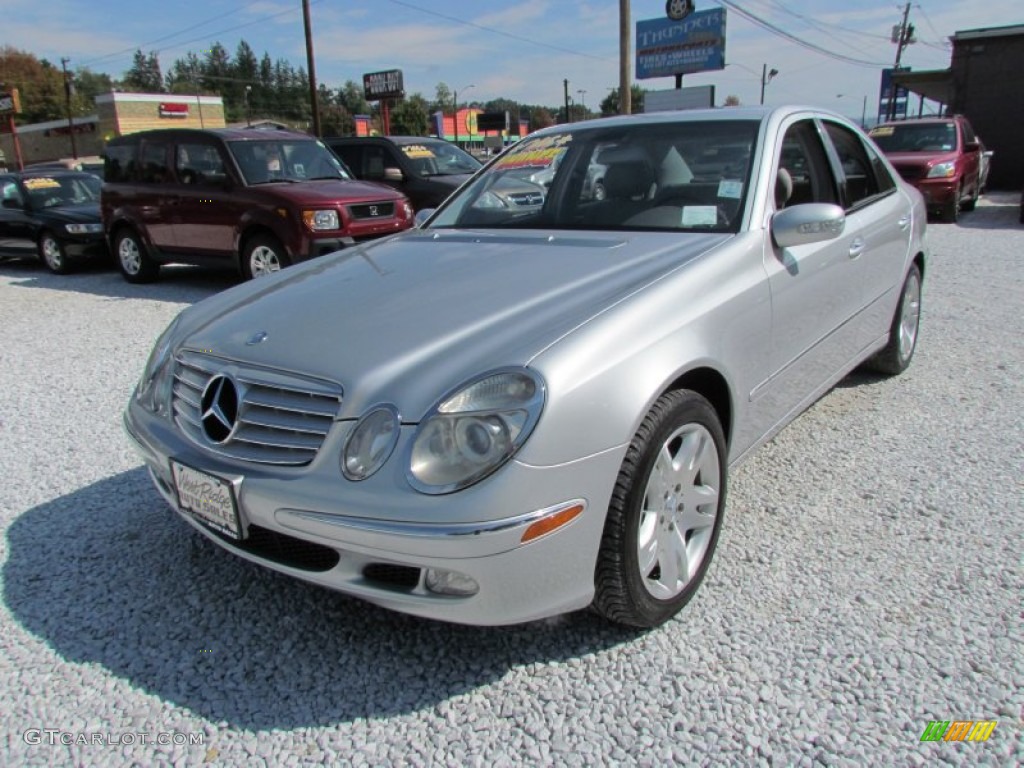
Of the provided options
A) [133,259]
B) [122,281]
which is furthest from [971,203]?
[122,281]

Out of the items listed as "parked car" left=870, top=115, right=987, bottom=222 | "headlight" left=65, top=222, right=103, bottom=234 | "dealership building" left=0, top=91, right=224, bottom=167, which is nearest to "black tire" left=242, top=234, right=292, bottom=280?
"headlight" left=65, top=222, right=103, bottom=234

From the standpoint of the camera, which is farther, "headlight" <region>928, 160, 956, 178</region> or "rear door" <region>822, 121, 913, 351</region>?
"headlight" <region>928, 160, 956, 178</region>

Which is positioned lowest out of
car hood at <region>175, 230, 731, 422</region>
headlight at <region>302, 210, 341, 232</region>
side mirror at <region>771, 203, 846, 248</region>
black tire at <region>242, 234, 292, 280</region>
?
black tire at <region>242, 234, 292, 280</region>

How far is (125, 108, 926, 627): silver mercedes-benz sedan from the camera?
1881mm

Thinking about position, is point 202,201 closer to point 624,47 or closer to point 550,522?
point 550,522

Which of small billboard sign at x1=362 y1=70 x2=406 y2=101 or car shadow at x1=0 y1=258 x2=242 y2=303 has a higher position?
small billboard sign at x1=362 y1=70 x2=406 y2=101

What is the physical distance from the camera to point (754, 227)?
280 centimetres

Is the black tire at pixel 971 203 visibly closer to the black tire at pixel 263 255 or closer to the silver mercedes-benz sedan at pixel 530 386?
the black tire at pixel 263 255

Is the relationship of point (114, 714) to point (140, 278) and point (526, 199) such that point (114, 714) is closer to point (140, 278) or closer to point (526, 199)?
point (526, 199)

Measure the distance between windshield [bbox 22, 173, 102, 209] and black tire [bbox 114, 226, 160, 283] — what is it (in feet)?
9.04

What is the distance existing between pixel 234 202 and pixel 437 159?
12.6 feet

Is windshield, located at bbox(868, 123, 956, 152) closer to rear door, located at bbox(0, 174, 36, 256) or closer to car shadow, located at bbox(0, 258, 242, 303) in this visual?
car shadow, located at bbox(0, 258, 242, 303)

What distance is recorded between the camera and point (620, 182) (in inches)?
131

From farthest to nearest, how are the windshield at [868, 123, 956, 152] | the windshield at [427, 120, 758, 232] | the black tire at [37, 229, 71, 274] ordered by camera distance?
the windshield at [868, 123, 956, 152]
the black tire at [37, 229, 71, 274]
the windshield at [427, 120, 758, 232]
